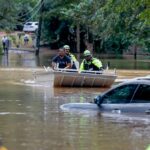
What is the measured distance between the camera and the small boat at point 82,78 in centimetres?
2372

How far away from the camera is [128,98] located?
48.5 ft

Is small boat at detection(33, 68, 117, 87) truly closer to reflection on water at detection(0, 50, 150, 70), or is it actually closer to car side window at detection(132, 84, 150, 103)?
car side window at detection(132, 84, 150, 103)

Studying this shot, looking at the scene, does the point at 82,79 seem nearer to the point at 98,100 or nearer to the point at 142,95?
the point at 98,100

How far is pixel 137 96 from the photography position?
573 inches

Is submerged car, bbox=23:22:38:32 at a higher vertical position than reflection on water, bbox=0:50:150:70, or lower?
higher

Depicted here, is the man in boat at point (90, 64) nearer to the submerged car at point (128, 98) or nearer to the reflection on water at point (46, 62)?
the submerged car at point (128, 98)

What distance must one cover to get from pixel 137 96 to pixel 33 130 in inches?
106

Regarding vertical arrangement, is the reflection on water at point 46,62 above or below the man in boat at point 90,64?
below

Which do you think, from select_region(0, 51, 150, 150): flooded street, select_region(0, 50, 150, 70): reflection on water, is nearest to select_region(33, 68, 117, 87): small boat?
select_region(0, 51, 150, 150): flooded street

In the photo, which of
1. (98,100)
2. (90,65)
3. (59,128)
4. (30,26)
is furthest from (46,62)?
(30,26)

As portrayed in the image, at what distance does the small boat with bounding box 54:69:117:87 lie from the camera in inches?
934

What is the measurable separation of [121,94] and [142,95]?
564 mm

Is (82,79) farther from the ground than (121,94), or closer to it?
closer to it

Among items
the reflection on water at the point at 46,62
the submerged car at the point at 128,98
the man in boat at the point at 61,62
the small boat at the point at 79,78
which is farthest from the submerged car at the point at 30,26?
the submerged car at the point at 128,98
